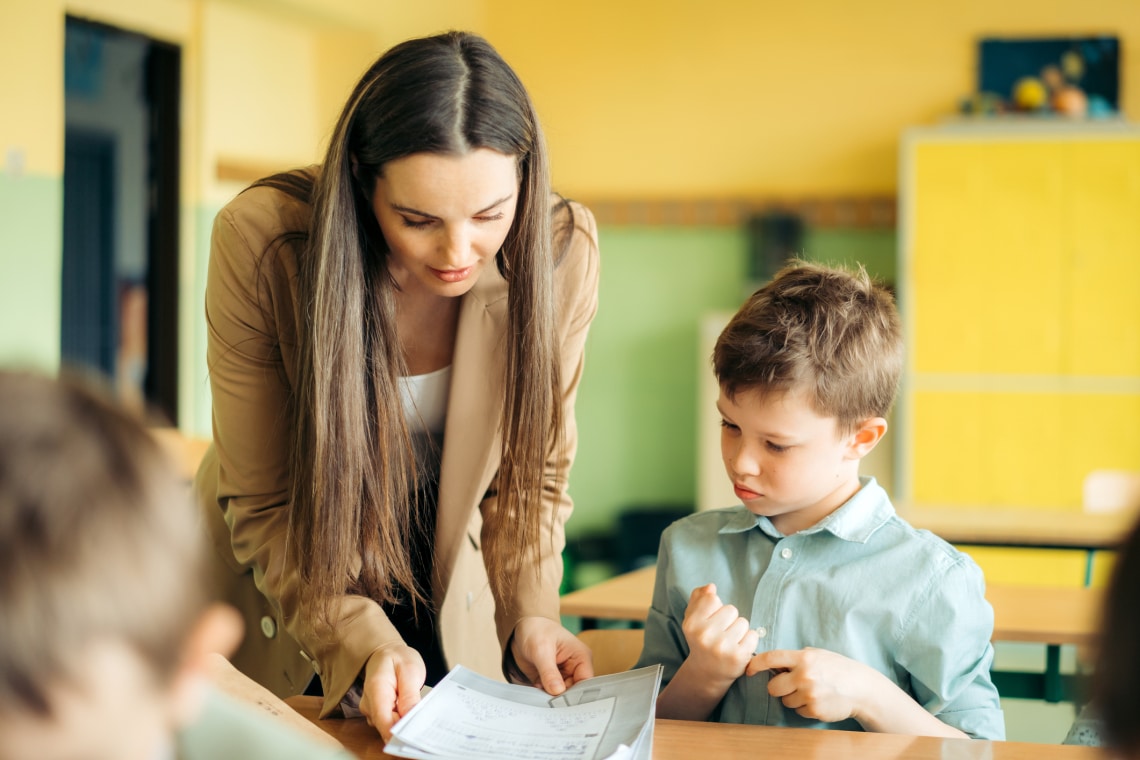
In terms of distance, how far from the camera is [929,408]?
200 inches

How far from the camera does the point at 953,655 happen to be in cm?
127

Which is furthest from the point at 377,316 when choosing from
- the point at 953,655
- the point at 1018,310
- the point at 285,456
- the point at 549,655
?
the point at 1018,310

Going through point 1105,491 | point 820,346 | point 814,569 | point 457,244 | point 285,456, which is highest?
point 457,244

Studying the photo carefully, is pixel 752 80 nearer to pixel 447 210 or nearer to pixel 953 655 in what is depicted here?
pixel 447 210

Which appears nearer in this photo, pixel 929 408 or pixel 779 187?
pixel 929 408

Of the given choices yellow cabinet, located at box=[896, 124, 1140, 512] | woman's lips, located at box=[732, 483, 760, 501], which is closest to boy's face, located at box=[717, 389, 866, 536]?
woman's lips, located at box=[732, 483, 760, 501]

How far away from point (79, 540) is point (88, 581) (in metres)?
0.02

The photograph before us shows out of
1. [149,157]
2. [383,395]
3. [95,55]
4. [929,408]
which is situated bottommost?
[929,408]

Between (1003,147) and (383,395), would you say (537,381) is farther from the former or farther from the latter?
→ (1003,147)

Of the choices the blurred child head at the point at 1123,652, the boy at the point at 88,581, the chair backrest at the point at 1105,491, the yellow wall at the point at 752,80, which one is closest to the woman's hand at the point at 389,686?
the boy at the point at 88,581

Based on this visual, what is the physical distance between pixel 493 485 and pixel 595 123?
460 cm

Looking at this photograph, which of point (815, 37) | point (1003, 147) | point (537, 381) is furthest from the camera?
point (815, 37)

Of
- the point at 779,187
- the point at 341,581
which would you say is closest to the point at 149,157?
the point at 779,187

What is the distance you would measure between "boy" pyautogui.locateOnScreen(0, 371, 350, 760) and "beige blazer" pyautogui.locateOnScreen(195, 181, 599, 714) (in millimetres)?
682
